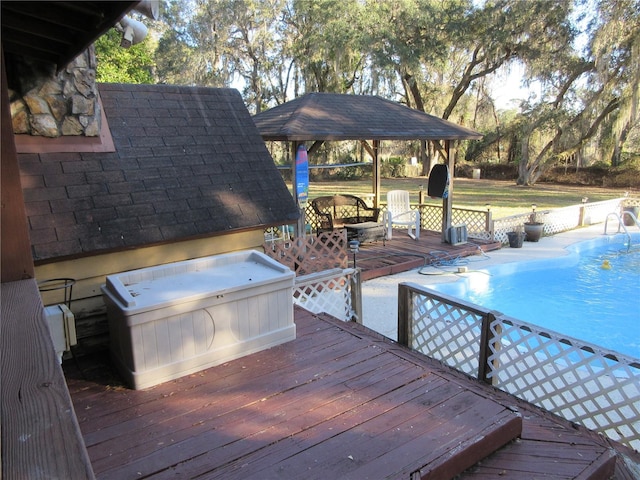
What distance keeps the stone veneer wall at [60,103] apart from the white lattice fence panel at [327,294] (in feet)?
8.63

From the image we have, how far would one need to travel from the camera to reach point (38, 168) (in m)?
3.62

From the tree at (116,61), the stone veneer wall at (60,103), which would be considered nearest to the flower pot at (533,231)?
the stone veneer wall at (60,103)

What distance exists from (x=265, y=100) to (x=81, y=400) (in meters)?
22.9

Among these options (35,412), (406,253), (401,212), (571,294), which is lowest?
(571,294)

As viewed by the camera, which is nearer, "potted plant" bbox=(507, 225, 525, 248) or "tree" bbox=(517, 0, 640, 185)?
"potted plant" bbox=(507, 225, 525, 248)

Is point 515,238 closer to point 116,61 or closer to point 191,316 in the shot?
point 191,316

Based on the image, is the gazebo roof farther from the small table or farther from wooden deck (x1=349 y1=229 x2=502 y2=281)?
wooden deck (x1=349 y1=229 x2=502 y2=281)

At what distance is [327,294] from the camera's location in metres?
5.14

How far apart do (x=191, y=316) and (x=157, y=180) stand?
5.58 ft

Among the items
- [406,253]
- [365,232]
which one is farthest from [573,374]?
[365,232]

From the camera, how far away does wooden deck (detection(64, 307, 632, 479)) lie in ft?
7.04

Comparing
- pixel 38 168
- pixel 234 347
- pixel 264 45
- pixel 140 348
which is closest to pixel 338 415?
pixel 234 347

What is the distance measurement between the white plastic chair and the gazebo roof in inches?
74.4

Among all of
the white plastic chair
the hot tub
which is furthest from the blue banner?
the hot tub
